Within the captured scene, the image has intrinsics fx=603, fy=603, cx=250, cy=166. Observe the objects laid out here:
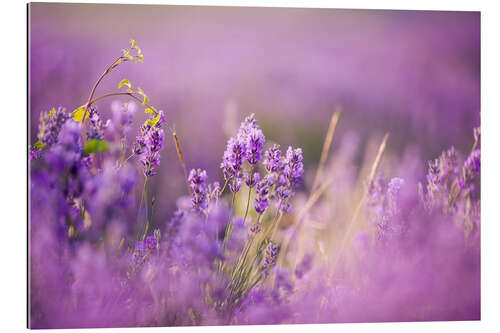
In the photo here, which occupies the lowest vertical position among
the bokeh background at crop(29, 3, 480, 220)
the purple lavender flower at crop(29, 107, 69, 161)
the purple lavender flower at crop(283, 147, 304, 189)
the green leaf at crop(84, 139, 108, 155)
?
the purple lavender flower at crop(283, 147, 304, 189)

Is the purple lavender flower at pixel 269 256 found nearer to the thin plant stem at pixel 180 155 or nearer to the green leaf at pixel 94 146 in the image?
the thin plant stem at pixel 180 155

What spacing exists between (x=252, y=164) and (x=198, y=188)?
246mm

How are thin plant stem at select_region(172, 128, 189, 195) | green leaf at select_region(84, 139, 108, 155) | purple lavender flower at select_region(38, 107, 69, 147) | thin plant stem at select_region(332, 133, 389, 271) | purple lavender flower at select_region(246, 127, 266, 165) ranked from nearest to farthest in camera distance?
green leaf at select_region(84, 139, 108, 155), purple lavender flower at select_region(38, 107, 69, 147), purple lavender flower at select_region(246, 127, 266, 165), thin plant stem at select_region(172, 128, 189, 195), thin plant stem at select_region(332, 133, 389, 271)

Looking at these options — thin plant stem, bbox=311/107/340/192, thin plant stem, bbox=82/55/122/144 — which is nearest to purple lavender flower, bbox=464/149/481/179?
thin plant stem, bbox=311/107/340/192

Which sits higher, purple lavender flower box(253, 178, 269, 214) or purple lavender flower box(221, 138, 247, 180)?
purple lavender flower box(221, 138, 247, 180)

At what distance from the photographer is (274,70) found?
2.85 meters

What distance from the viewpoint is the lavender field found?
7.86 ft

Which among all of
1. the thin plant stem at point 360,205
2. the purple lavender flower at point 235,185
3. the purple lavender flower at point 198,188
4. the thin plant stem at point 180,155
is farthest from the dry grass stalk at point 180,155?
the thin plant stem at point 360,205

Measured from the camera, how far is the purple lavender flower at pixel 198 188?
8.09 ft

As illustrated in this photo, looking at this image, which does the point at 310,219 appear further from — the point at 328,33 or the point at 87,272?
the point at 87,272

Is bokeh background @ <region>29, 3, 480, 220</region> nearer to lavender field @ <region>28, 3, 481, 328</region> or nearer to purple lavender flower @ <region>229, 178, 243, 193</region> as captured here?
lavender field @ <region>28, 3, 481, 328</region>

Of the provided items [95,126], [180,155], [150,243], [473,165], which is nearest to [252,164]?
[180,155]

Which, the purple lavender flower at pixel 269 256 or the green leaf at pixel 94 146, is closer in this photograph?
the green leaf at pixel 94 146

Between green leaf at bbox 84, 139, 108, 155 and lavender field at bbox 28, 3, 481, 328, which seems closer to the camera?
green leaf at bbox 84, 139, 108, 155
